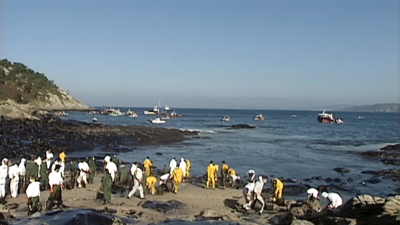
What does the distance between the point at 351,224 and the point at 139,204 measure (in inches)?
324

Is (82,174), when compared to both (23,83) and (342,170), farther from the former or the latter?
(23,83)

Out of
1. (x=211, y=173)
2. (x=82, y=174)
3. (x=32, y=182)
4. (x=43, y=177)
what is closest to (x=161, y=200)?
(x=211, y=173)

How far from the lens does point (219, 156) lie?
3769 centimetres

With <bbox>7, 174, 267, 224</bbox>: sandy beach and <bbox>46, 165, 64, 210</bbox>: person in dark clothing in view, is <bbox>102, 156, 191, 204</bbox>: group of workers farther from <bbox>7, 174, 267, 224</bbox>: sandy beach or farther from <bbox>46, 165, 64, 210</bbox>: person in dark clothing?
<bbox>46, 165, 64, 210</bbox>: person in dark clothing

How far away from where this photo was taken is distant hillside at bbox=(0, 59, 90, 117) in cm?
11162

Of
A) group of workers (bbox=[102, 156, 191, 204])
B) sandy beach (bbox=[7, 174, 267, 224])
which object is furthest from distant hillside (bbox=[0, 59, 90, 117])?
sandy beach (bbox=[7, 174, 267, 224])

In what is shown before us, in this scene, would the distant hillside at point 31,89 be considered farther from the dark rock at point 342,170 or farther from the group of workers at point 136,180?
the group of workers at point 136,180

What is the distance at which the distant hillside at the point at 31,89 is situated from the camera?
366 ft

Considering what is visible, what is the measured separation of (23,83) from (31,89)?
413 centimetres

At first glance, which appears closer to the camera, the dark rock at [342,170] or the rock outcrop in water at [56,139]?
the dark rock at [342,170]

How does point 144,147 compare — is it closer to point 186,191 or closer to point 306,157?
point 306,157

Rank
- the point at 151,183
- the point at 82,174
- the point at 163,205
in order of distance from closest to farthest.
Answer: the point at 163,205 → the point at 151,183 → the point at 82,174

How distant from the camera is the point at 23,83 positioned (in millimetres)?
126750

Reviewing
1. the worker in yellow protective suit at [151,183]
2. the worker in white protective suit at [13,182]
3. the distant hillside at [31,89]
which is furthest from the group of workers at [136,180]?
the distant hillside at [31,89]
